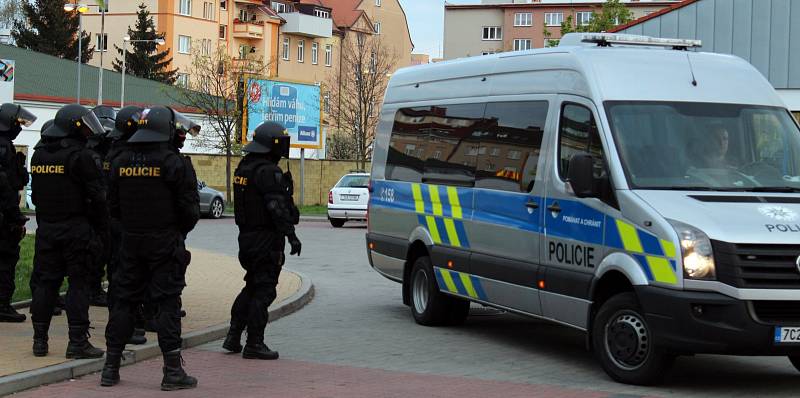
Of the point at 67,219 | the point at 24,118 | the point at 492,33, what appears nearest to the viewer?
the point at 67,219

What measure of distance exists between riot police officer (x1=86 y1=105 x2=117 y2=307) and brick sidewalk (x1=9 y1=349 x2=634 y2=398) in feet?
4.00

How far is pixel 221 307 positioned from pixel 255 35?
79.5 m

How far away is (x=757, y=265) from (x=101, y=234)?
18.5 feet

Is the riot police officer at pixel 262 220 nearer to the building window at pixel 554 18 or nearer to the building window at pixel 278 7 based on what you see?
the building window at pixel 278 7

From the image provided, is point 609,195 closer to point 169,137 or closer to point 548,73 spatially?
point 548,73

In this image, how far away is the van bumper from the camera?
8.68 meters

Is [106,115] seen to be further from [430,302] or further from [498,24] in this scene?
[498,24]

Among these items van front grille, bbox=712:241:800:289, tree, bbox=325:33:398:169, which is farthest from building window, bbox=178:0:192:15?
van front grille, bbox=712:241:800:289

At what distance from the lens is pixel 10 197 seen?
1177 cm

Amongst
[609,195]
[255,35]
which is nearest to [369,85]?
[255,35]

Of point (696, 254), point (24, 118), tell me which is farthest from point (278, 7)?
point (696, 254)

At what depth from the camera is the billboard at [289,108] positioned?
Answer: 49.3 meters

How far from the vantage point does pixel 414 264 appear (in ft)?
43.6

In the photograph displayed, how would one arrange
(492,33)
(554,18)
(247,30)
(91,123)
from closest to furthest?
(91,123), (247,30), (554,18), (492,33)
